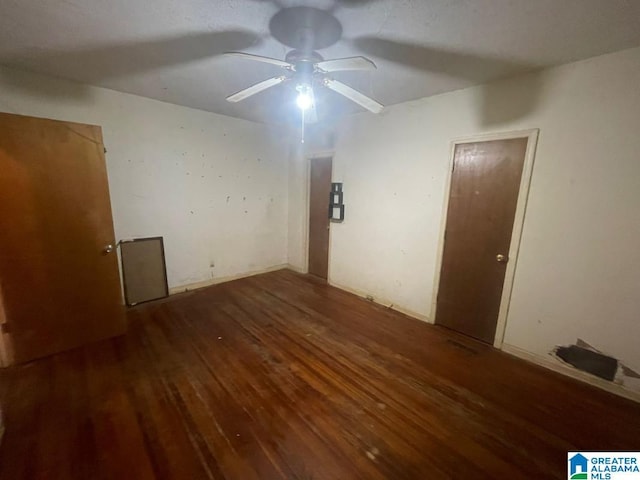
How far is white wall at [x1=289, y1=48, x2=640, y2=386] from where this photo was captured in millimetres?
1927

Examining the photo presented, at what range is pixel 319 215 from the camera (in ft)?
14.4

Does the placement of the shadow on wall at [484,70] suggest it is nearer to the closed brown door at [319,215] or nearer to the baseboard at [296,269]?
the closed brown door at [319,215]

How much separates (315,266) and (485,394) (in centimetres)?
298

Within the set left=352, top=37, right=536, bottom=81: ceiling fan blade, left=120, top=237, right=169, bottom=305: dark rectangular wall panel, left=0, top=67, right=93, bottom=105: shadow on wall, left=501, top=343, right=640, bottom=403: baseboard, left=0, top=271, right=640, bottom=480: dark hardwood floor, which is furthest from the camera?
left=120, top=237, right=169, bottom=305: dark rectangular wall panel

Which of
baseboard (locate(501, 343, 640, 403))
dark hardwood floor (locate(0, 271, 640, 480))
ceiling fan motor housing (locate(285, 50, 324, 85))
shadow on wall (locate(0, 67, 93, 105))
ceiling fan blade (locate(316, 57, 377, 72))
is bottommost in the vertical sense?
dark hardwood floor (locate(0, 271, 640, 480))

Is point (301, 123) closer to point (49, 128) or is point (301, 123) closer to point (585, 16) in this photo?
point (49, 128)

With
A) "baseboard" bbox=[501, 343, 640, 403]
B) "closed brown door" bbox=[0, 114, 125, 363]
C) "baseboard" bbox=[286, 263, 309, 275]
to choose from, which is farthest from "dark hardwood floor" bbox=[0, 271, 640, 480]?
"baseboard" bbox=[286, 263, 309, 275]

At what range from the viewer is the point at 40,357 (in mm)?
2336

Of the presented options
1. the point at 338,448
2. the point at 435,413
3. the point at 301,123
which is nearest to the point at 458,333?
the point at 435,413

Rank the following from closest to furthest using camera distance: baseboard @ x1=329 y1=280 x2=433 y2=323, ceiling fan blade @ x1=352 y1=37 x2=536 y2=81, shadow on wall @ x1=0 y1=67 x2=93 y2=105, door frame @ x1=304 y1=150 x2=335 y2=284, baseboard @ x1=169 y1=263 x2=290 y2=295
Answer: ceiling fan blade @ x1=352 y1=37 x2=536 y2=81 < shadow on wall @ x1=0 y1=67 x2=93 y2=105 < baseboard @ x1=329 y1=280 x2=433 y2=323 < baseboard @ x1=169 y1=263 x2=290 y2=295 < door frame @ x1=304 y1=150 x2=335 y2=284

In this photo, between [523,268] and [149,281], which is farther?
[149,281]

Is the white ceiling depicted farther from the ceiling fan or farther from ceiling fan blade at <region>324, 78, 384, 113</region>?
ceiling fan blade at <region>324, 78, 384, 113</region>

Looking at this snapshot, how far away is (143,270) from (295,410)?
8.91 ft

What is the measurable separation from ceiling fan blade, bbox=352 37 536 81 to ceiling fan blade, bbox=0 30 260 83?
852 millimetres
